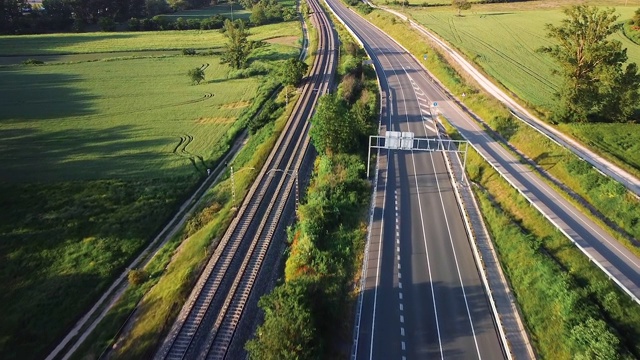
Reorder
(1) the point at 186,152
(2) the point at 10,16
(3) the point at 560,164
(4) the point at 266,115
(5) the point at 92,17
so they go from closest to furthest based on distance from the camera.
Result: (3) the point at 560,164 → (1) the point at 186,152 → (4) the point at 266,115 → (2) the point at 10,16 → (5) the point at 92,17

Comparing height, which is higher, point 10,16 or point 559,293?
point 10,16

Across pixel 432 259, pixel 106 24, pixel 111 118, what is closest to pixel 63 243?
pixel 432 259

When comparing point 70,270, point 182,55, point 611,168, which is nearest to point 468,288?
point 611,168

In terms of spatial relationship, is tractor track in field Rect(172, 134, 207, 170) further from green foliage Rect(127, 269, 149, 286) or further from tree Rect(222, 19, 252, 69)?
tree Rect(222, 19, 252, 69)

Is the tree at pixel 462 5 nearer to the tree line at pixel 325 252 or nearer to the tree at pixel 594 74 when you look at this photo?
the tree at pixel 594 74

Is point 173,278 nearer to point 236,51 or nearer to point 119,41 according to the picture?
point 236,51
